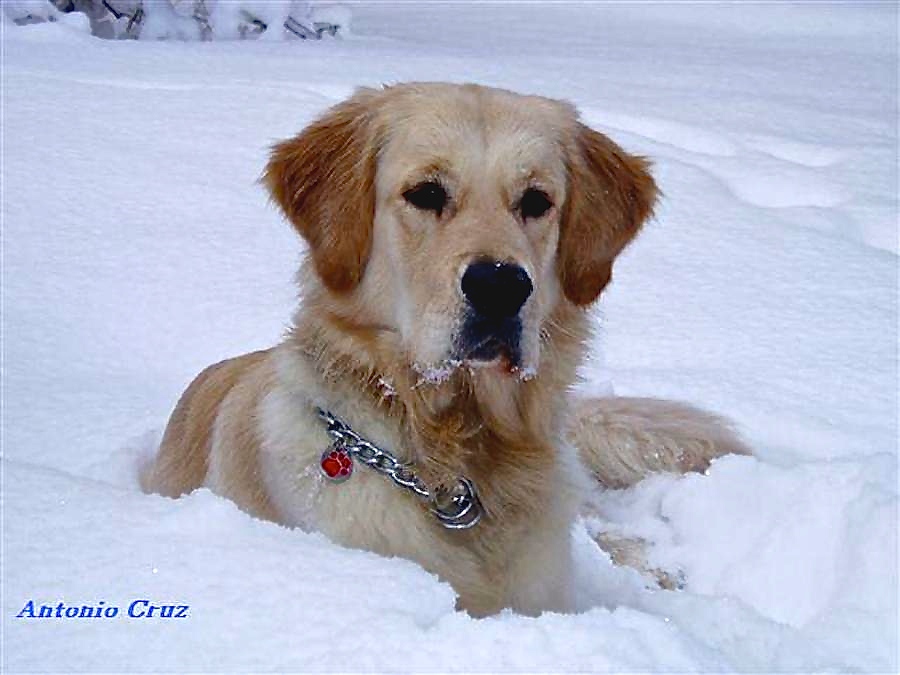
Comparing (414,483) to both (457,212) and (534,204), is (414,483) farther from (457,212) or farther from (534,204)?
(534,204)

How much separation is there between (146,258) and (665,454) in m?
2.58

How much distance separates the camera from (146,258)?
4609 millimetres

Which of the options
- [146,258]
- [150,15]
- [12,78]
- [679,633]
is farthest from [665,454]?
[150,15]

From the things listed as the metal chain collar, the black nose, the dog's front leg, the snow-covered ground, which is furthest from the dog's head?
the dog's front leg

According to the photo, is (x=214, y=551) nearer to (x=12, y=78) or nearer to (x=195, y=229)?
(x=195, y=229)

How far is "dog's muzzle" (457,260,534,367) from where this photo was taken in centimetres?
217

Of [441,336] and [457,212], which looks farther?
[457,212]

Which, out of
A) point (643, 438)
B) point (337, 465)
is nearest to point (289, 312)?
point (643, 438)

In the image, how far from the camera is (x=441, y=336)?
2258 millimetres

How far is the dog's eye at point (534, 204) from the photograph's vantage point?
254 cm

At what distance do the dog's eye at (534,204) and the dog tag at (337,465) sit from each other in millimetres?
768

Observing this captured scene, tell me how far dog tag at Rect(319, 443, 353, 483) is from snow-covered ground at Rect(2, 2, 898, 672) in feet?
1.30

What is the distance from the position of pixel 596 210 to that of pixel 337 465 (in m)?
1.03

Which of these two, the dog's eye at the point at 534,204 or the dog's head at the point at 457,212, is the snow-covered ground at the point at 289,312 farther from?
the dog's eye at the point at 534,204
